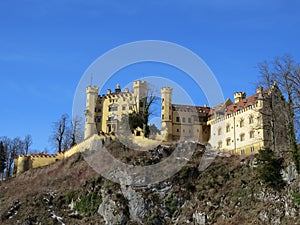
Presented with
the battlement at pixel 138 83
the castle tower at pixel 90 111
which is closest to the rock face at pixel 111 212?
the castle tower at pixel 90 111

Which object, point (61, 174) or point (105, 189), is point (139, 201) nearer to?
point (105, 189)

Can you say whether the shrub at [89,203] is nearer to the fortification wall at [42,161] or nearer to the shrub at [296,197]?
the fortification wall at [42,161]

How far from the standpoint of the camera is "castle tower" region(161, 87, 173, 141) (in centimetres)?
6625

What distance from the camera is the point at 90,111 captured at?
71.7m

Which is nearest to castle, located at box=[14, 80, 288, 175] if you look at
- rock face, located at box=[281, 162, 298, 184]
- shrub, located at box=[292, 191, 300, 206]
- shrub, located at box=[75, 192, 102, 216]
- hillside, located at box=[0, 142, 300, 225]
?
hillside, located at box=[0, 142, 300, 225]

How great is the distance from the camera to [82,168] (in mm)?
55281

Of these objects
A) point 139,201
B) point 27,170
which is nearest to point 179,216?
A: point 139,201

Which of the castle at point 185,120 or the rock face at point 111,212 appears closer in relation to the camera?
the rock face at point 111,212

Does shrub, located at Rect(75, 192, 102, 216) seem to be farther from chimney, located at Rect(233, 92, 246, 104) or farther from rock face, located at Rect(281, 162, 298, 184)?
chimney, located at Rect(233, 92, 246, 104)

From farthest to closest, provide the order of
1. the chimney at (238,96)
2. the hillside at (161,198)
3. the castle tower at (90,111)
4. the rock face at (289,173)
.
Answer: the castle tower at (90,111)
the chimney at (238,96)
the rock face at (289,173)
the hillside at (161,198)

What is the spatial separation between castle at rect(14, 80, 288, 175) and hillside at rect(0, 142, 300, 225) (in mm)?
7604

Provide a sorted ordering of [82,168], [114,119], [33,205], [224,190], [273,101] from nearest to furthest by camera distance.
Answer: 1. [224,190]
2. [273,101]
3. [33,205]
4. [82,168]
5. [114,119]

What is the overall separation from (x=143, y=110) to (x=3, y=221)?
26.8 metres

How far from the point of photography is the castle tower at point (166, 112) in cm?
6625
